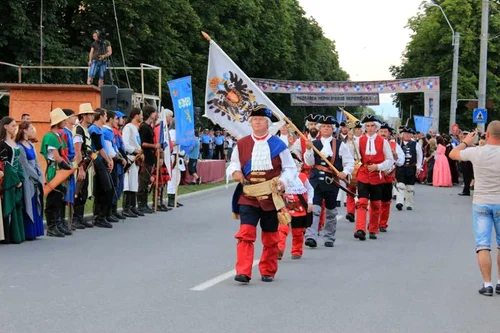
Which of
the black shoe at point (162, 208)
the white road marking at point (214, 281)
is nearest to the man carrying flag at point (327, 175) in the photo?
the white road marking at point (214, 281)

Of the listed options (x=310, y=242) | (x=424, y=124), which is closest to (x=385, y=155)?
(x=310, y=242)

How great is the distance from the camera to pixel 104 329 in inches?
285

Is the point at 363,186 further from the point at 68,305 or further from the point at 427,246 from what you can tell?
the point at 68,305

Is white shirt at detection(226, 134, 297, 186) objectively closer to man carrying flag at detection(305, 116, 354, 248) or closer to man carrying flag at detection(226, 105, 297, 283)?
man carrying flag at detection(226, 105, 297, 283)

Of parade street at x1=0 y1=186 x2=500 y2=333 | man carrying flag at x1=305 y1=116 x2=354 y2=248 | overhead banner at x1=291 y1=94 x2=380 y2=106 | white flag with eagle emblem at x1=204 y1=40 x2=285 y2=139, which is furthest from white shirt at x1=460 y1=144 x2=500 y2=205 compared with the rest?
overhead banner at x1=291 y1=94 x2=380 y2=106

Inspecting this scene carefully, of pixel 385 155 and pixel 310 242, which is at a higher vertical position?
pixel 385 155

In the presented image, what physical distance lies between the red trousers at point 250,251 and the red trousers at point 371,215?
463 centimetres

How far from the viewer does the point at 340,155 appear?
1360 centimetres

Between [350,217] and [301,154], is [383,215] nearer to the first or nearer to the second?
[350,217]

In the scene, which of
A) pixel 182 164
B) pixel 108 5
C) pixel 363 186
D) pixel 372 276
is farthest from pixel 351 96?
pixel 372 276

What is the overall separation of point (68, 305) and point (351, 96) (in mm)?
49572

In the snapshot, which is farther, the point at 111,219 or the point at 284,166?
the point at 111,219

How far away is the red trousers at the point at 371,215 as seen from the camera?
47.6ft

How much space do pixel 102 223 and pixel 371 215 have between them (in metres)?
4.31
